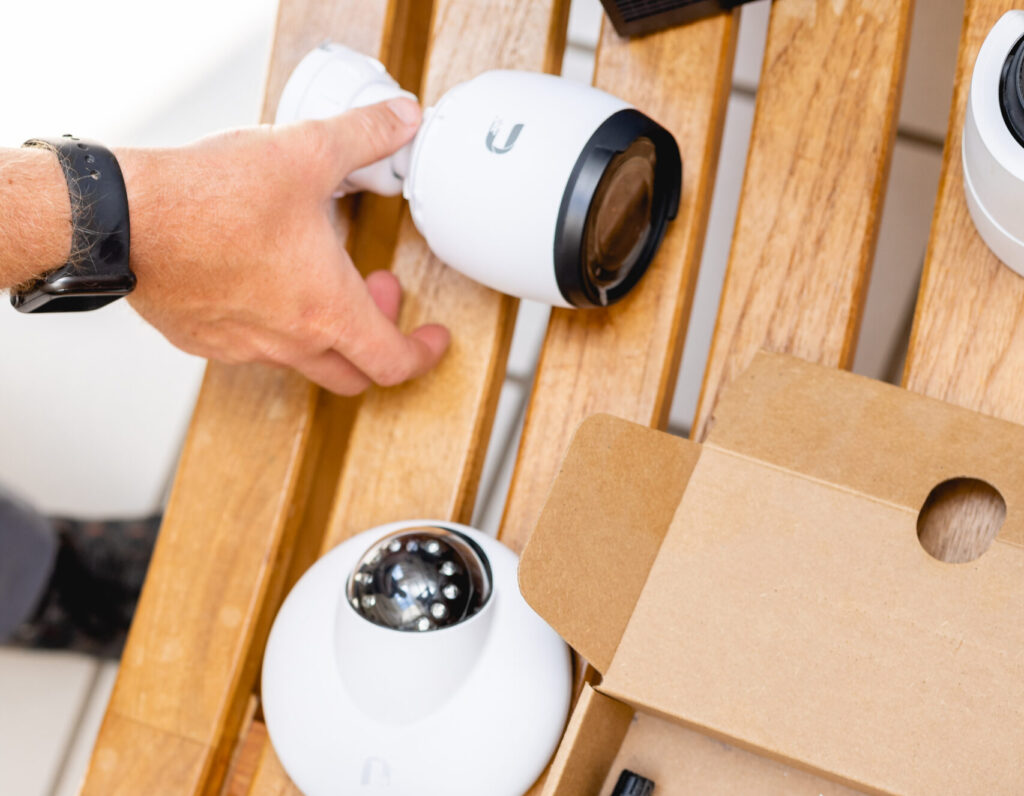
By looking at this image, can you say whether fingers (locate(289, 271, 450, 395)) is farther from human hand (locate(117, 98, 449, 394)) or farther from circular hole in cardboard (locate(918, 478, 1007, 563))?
circular hole in cardboard (locate(918, 478, 1007, 563))

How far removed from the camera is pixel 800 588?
485 mm

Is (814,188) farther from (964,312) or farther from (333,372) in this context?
(333,372)

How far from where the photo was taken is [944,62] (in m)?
1.10

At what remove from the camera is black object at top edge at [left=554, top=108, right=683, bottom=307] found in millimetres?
528

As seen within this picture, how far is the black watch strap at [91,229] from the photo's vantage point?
20.8 inches

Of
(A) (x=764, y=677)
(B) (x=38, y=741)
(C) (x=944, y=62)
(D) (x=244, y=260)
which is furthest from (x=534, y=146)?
(B) (x=38, y=741)

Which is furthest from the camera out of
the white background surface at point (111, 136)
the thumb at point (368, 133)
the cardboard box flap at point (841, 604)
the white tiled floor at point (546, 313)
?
the white background surface at point (111, 136)

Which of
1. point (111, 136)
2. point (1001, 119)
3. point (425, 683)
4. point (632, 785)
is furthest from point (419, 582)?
point (111, 136)

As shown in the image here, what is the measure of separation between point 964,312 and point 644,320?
19 centimetres

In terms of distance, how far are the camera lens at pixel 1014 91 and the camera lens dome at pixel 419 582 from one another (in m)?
0.36

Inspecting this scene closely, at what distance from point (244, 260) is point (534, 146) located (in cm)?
19

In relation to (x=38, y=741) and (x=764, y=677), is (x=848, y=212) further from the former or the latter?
(x=38, y=741)

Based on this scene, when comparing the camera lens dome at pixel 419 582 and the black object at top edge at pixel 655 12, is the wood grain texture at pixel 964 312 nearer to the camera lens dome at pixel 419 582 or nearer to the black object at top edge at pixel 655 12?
the black object at top edge at pixel 655 12

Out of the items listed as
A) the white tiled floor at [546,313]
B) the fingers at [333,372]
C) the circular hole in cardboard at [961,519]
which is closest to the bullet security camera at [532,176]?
the fingers at [333,372]
